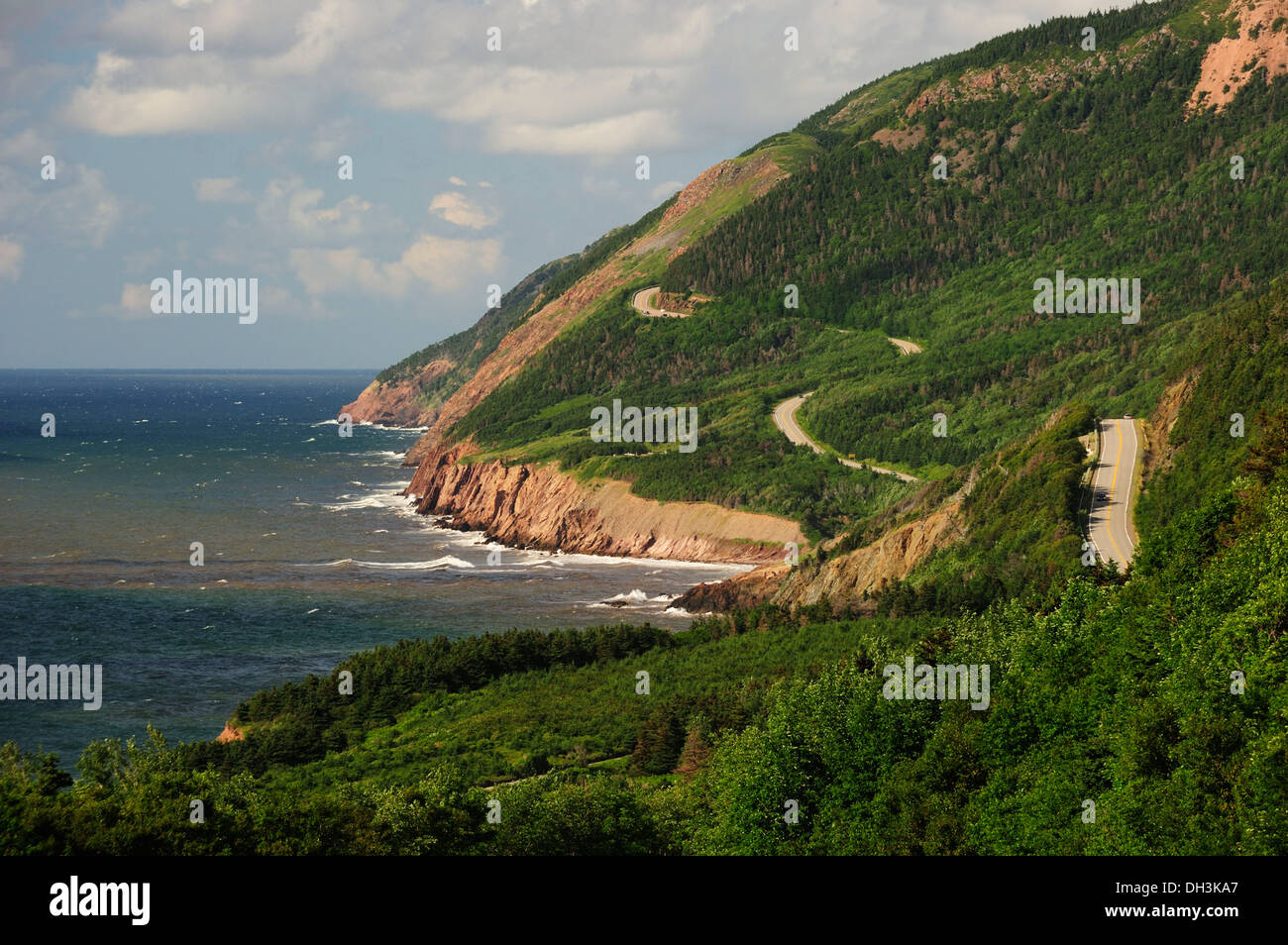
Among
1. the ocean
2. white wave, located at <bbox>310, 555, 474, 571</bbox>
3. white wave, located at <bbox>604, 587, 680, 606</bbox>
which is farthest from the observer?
white wave, located at <bbox>310, 555, 474, 571</bbox>

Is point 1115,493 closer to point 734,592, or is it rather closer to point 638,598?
point 734,592

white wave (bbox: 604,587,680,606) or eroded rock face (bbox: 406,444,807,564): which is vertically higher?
eroded rock face (bbox: 406,444,807,564)

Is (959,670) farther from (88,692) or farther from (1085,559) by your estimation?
(88,692)

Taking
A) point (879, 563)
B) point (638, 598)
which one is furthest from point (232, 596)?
point (879, 563)

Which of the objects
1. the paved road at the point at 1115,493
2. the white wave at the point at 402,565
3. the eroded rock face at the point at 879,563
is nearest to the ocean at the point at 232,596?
the white wave at the point at 402,565

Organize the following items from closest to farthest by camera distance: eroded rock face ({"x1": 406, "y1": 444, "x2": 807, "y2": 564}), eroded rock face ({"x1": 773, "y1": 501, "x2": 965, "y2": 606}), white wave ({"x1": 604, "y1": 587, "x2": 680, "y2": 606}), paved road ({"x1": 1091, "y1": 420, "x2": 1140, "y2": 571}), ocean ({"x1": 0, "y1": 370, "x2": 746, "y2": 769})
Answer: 1. paved road ({"x1": 1091, "y1": 420, "x2": 1140, "y2": 571})
2. ocean ({"x1": 0, "y1": 370, "x2": 746, "y2": 769})
3. eroded rock face ({"x1": 773, "y1": 501, "x2": 965, "y2": 606})
4. white wave ({"x1": 604, "y1": 587, "x2": 680, "y2": 606})
5. eroded rock face ({"x1": 406, "y1": 444, "x2": 807, "y2": 564})

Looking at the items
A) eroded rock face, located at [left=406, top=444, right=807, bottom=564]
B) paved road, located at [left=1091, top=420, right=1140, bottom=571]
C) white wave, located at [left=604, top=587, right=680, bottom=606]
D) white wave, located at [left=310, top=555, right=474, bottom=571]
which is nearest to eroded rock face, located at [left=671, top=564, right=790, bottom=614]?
white wave, located at [left=604, top=587, right=680, bottom=606]

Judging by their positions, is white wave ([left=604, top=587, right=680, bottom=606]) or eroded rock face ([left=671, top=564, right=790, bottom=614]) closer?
eroded rock face ([left=671, top=564, right=790, bottom=614])

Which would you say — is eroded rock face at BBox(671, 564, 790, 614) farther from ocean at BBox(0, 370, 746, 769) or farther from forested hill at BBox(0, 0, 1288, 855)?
ocean at BBox(0, 370, 746, 769)

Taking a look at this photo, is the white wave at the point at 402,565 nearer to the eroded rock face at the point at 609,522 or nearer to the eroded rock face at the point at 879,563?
the eroded rock face at the point at 609,522
